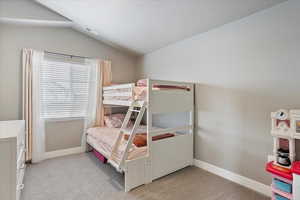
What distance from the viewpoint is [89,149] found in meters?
3.47

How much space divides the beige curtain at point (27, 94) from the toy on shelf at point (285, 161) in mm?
3631

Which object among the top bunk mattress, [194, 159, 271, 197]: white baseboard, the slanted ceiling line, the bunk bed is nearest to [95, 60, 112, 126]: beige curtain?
the top bunk mattress

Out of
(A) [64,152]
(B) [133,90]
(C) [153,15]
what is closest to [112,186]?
(B) [133,90]

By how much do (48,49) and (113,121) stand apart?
1.95 m

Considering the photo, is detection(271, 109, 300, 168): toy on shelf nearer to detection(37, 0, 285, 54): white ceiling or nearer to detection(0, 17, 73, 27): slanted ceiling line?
detection(37, 0, 285, 54): white ceiling

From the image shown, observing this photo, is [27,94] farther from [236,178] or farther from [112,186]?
[236,178]

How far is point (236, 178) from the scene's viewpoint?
214 cm

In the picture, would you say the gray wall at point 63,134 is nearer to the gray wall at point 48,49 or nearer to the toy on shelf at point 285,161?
the gray wall at point 48,49

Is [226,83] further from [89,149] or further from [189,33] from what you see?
[89,149]

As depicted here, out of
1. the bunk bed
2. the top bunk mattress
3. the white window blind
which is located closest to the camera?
the bunk bed

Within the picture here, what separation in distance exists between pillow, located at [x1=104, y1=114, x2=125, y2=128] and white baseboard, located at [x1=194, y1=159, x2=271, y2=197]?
5.81 ft

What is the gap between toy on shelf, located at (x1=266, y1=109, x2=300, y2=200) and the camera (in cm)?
138

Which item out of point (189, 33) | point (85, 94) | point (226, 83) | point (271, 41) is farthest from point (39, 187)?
point (271, 41)

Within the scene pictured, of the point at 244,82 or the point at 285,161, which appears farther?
the point at 244,82
